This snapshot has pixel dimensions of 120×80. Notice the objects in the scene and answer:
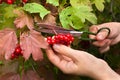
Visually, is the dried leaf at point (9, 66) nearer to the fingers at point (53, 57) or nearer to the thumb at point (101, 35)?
the fingers at point (53, 57)

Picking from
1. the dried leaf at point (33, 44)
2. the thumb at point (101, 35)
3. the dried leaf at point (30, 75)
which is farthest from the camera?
the thumb at point (101, 35)


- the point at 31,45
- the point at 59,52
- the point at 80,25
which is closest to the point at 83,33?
the point at 80,25

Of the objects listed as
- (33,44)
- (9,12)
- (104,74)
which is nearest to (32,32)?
(33,44)

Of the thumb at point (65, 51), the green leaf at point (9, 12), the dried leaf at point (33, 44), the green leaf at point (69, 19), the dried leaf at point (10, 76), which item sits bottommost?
the dried leaf at point (10, 76)

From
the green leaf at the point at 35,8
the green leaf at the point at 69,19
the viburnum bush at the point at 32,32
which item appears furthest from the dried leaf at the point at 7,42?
the green leaf at the point at 69,19

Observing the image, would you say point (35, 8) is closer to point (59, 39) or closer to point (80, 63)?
point (59, 39)

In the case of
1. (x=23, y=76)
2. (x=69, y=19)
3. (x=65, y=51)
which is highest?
(x=69, y=19)

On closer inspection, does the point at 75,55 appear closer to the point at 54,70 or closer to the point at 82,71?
the point at 82,71

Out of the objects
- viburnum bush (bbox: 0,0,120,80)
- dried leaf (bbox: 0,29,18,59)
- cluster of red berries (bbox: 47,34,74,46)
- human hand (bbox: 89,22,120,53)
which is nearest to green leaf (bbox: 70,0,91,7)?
viburnum bush (bbox: 0,0,120,80)
